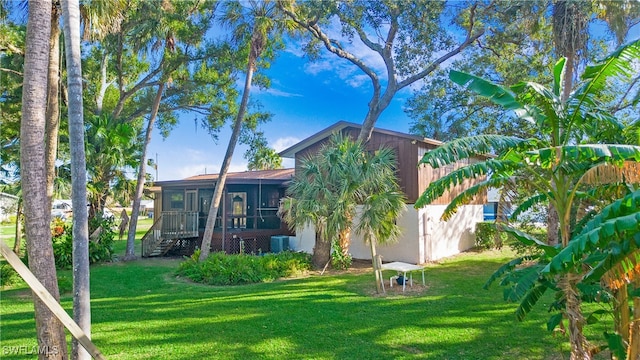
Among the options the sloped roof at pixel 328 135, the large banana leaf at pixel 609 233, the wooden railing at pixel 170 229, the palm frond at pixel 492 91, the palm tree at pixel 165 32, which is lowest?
the wooden railing at pixel 170 229

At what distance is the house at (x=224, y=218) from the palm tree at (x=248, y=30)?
2635mm

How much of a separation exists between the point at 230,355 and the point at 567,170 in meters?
5.39

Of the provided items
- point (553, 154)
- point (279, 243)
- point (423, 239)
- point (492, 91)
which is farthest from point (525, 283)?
point (279, 243)

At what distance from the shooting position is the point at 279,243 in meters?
16.5

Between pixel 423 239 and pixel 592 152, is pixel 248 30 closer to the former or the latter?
pixel 423 239

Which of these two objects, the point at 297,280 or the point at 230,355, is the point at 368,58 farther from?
the point at 230,355

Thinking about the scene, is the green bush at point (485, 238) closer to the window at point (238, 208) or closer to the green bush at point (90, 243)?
the window at point (238, 208)

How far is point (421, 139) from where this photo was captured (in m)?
13.2

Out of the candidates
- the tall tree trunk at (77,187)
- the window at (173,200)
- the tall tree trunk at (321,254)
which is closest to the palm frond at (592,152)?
the tall tree trunk at (77,187)

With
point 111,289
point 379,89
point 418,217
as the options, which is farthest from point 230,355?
point 379,89

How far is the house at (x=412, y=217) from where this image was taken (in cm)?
1353

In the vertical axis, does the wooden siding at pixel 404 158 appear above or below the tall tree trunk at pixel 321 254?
above

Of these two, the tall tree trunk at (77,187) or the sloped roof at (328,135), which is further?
the sloped roof at (328,135)

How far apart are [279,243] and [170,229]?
4.96m
